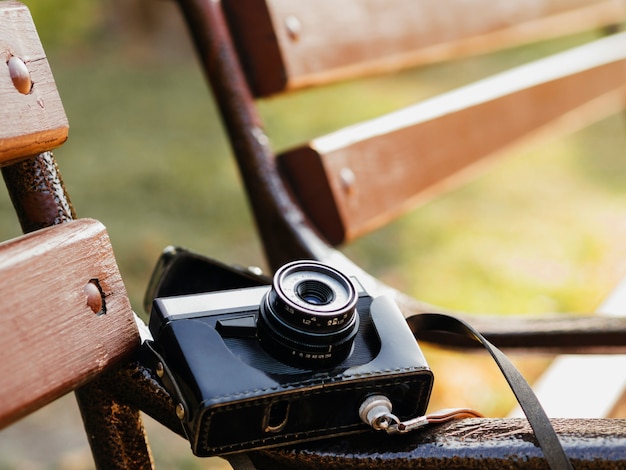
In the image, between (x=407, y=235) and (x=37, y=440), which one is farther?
(x=407, y=235)

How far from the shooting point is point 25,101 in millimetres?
616

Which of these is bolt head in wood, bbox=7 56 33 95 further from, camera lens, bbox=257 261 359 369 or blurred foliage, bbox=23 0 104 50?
blurred foliage, bbox=23 0 104 50

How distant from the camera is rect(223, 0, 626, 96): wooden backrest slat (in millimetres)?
1072

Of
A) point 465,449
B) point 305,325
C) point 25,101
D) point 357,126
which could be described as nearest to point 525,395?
point 465,449

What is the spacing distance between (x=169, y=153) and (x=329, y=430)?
2.92 meters

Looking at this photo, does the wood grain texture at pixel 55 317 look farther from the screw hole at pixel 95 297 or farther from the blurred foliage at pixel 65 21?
the blurred foliage at pixel 65 21

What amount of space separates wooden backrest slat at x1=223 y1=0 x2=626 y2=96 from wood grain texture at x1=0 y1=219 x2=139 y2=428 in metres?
0.52

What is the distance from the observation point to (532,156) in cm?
369

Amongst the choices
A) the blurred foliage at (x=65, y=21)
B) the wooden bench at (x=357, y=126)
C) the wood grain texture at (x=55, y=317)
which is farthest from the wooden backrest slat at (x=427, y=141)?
the blurred foliage at (x=65, y=21)

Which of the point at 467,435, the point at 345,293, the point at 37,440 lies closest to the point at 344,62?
the point at 345,293

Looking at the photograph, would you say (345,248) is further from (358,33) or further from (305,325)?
(305,325)

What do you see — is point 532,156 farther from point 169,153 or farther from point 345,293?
point 345,293

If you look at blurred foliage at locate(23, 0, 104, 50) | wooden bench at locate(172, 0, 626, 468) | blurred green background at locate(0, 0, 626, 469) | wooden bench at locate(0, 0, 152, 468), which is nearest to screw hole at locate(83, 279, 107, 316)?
wooden bench at locate(0, 0, 152, 468)

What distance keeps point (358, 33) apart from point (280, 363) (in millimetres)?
741
